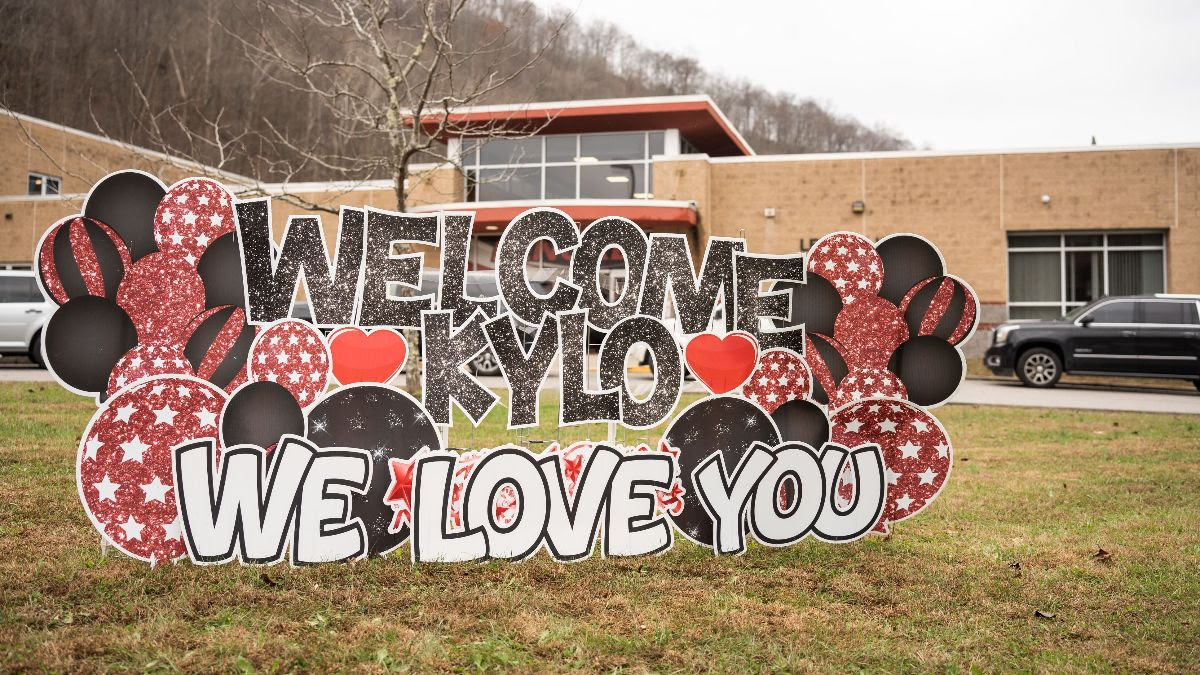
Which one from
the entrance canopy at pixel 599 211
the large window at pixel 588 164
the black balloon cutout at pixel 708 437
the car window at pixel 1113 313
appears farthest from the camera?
the large window at pixel 588 164

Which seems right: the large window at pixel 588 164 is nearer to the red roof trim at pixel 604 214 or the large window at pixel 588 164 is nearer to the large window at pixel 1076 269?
the red roof trim at pixel 604 214

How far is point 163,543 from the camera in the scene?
4.49 m

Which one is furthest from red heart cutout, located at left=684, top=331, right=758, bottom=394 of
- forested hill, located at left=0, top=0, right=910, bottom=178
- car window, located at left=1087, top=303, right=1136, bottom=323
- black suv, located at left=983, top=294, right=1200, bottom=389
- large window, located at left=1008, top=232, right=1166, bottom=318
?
forested hill, located at left=0, top=0, right=910, bottom=178

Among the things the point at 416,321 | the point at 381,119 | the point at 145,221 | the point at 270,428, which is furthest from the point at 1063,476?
the point at 381,119

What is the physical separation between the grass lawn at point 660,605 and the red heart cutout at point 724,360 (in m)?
0.95

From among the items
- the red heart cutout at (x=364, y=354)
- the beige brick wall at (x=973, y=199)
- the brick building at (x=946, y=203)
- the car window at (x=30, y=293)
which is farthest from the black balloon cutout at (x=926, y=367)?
the beige brick wall at (x=973, y=199)

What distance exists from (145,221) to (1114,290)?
23.4m

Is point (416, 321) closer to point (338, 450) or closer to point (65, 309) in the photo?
point (338, 450)

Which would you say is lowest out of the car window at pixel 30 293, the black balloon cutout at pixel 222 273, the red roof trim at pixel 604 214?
the black balloon cutout at pixel 222 273

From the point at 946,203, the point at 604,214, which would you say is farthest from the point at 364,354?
the point at 946,203

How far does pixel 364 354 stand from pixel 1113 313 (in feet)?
50.0

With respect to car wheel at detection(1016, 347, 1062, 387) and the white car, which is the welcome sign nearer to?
car wheel at detection(1016, 347, 1062, 387)

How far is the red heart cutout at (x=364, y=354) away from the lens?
476 cm

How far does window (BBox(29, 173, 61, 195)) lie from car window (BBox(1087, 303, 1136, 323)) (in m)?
31.0
